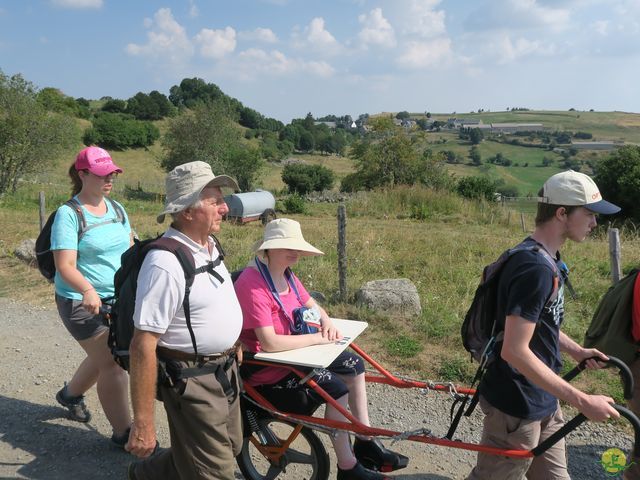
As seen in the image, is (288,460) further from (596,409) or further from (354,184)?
(354,184)

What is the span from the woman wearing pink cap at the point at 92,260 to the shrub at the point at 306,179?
3650 centimetres

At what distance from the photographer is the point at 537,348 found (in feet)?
7.89

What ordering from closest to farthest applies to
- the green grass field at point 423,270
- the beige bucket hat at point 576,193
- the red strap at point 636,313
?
the beige bucket hat at point 576,193 → the red strap at point 636,313 → the green grass field at point 423,270

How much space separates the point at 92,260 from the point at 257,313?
124cm

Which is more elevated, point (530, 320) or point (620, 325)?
point (530, 320)

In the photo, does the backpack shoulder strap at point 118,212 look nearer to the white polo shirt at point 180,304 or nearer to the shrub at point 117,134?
the white polo shirt at point 180,304

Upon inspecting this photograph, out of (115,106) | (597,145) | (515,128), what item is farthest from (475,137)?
(115,106)

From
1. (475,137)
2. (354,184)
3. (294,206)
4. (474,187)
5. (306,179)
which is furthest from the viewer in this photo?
(475,137)

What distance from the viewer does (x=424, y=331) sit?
221 inches

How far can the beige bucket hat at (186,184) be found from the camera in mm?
2396

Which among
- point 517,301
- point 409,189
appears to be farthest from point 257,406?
point 409,189

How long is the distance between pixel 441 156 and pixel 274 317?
120 ft

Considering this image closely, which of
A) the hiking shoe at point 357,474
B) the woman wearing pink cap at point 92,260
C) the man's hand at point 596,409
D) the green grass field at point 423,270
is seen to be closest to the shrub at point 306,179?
the green grass field at point 423,270

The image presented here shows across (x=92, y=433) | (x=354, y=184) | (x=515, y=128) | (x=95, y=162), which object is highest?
(x=515, y=128)
